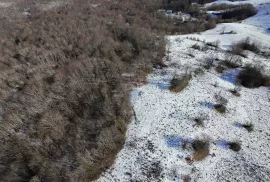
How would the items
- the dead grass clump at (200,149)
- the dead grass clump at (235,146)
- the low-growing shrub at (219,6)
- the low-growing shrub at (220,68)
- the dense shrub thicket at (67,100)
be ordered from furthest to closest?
the low-growing shrub at (219,6)
the low-growing shrub at (220,68)
the dead grass clump at (235,146)
the dead grass clump at (200,149)
the dense shrub thicket at (67,100)

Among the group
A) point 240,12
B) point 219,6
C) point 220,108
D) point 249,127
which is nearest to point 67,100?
point 220,108

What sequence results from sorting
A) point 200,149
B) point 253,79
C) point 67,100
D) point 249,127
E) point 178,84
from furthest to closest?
point 253,79, point 178,84, point 67,100, point 249,127, point 200,149

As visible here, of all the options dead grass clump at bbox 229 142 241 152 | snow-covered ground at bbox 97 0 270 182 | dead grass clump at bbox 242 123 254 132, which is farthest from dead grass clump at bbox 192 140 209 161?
dead grass clump at bbox 242 123 254 132

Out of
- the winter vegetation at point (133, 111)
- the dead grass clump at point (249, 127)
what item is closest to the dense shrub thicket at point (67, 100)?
the winter vegetation at point (133, 111)

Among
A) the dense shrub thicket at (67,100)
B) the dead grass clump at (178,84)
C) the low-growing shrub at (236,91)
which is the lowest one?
the low-growing shrub at (236,91)

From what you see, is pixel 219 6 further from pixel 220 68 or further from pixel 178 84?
pixel 178 84

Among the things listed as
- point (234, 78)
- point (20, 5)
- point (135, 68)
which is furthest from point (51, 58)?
point (20, 5)

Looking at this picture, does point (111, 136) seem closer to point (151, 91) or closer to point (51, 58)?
point (151, 91)

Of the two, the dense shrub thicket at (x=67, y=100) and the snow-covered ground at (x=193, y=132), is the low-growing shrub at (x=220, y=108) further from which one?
the dense shrub thicket at (x=67, y=100)
